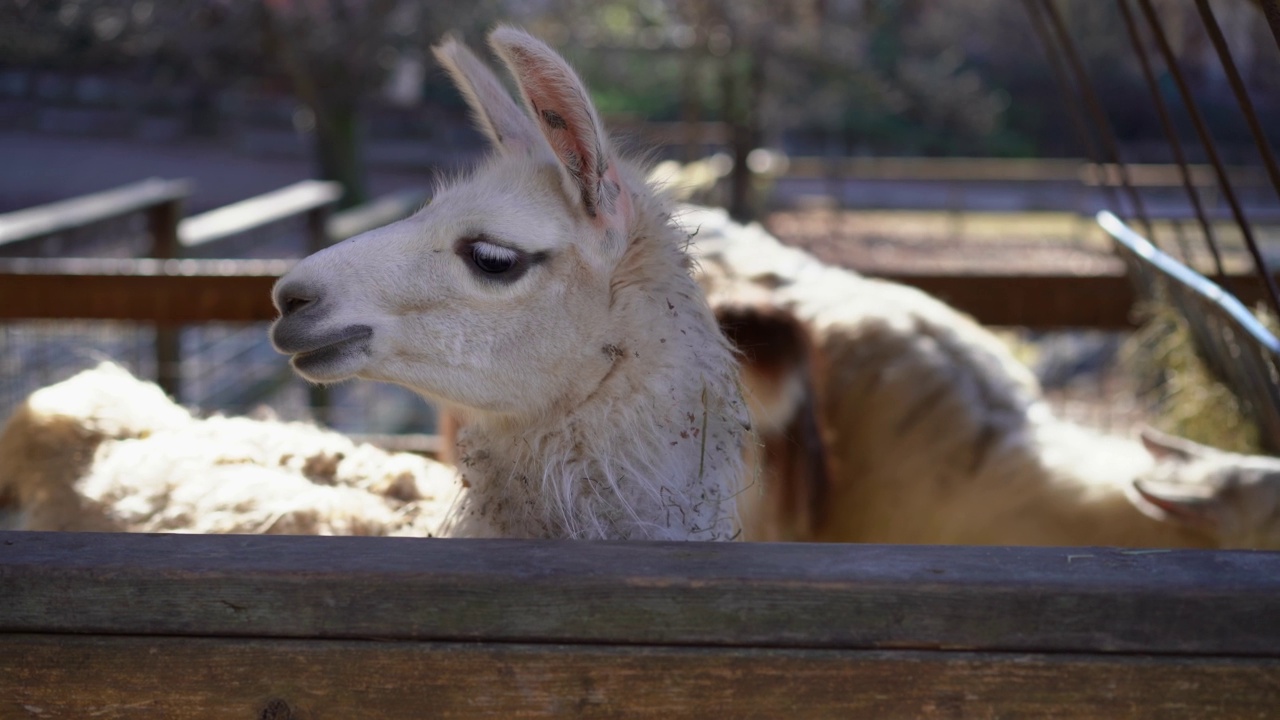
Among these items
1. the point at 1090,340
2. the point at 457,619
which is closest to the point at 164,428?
the point at 457,619

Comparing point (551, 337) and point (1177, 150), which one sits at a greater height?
point (1177, 150)

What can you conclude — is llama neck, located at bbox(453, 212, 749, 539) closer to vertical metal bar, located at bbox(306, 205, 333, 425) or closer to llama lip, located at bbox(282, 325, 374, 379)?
llama lip, located at bbox(282, 325, 374, 379)

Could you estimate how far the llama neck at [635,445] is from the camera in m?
1.86

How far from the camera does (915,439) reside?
3.32 meters

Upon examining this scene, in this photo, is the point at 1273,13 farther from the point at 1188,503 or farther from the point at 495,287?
the point at 1188,503

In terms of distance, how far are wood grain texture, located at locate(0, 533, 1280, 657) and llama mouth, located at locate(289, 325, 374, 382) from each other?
0.59m

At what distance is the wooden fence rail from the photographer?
46.2 inches

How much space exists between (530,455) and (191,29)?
7.28 metres

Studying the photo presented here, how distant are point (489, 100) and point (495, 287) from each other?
1.53ft

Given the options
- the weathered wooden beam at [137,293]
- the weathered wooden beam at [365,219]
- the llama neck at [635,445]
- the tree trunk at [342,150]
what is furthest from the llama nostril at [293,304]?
the tree trunk at [342,150]

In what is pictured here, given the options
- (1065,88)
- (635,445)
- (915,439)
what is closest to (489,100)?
(635,445)

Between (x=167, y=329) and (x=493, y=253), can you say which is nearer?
(x=493, y=253)

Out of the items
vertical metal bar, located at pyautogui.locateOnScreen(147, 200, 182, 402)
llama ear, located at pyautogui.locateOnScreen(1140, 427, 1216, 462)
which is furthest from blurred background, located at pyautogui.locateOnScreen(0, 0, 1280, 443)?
llama ear, located at pyautogui.locateOnScreen(1140, 427, 1216, 462)

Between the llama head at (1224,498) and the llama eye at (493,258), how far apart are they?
148 centimetres
